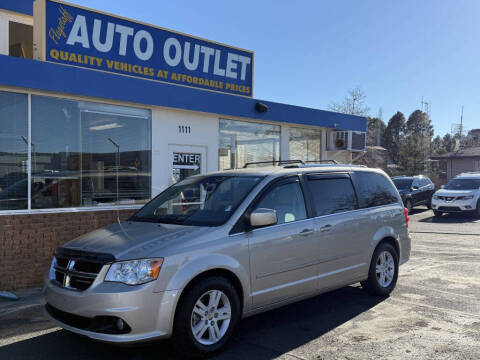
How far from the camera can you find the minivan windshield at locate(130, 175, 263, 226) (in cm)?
487

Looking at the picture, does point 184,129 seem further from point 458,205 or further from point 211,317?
point 458,205

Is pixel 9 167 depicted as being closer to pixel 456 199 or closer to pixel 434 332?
pixel 434 332

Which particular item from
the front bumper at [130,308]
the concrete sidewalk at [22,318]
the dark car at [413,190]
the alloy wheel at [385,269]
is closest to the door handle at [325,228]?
the alloy wheel at [385,269]

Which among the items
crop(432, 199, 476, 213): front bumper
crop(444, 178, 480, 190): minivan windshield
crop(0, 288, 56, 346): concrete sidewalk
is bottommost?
crop(0, 288, 56, 346): concrete sidewalk

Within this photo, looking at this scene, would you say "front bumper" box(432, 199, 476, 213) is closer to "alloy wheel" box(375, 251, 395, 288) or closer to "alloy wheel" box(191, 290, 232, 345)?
"alloy wheel" box(375, 251, 395, 288)

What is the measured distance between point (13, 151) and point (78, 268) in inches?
146

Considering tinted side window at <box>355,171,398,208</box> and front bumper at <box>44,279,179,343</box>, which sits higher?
tinted side window at <box>355,171,398,208</box>

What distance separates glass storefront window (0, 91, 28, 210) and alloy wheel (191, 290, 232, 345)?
14.0 ft

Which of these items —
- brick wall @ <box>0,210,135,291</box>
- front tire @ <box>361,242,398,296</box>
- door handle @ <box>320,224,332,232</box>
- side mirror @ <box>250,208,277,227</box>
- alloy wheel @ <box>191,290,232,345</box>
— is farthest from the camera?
brick wall @ <box>0,210,135,291</box>

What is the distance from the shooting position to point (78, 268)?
4.34 meters

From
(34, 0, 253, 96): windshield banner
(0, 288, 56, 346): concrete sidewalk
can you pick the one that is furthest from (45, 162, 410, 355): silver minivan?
(34, 0, 253, 96): windshield banner

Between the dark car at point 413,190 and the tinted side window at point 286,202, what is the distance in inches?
597

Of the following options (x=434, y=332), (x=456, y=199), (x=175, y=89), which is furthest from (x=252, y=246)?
(x=456, y=199)

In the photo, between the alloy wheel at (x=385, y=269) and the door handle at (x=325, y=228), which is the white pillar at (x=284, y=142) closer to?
the alloy wheel at (x=385, y=269)
